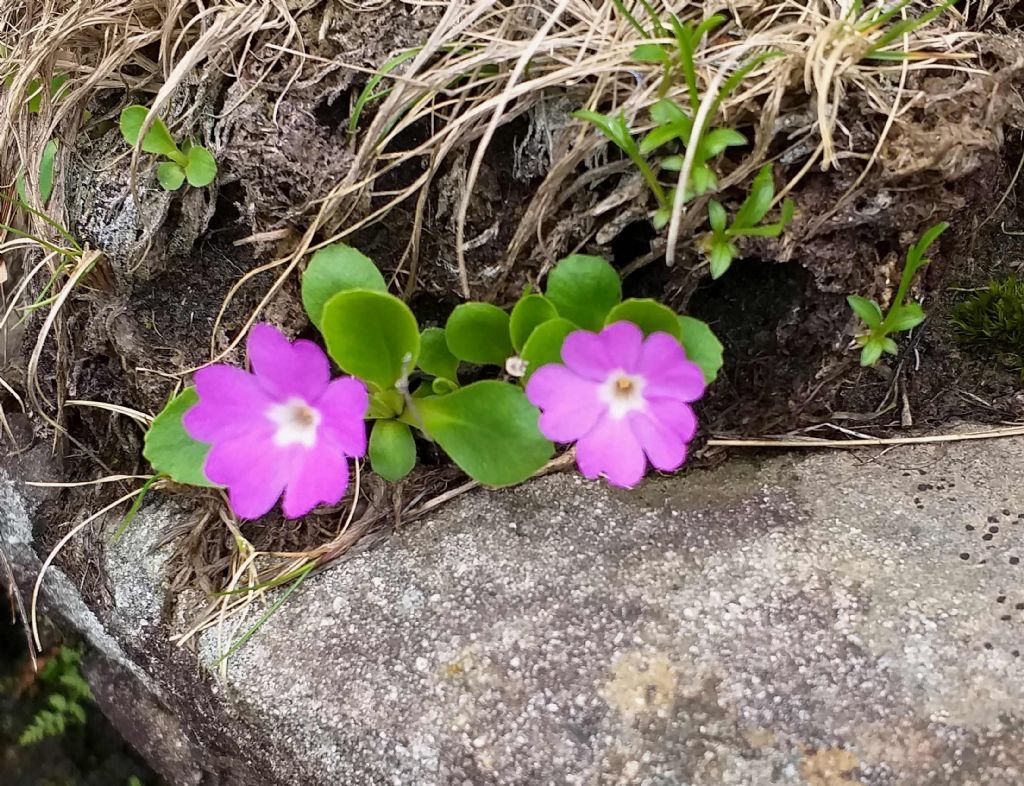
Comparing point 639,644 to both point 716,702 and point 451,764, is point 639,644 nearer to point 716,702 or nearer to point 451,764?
point 716,702

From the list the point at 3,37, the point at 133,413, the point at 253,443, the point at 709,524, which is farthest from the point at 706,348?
the point at 3,37

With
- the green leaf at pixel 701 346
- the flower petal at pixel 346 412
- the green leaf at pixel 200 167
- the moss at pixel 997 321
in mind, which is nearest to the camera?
the flower petal at pixel 346 412

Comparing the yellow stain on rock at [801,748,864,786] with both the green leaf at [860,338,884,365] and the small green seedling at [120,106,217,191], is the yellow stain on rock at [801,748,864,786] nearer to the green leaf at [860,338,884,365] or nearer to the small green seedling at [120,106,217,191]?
the green leaf at [860,338,884,365]

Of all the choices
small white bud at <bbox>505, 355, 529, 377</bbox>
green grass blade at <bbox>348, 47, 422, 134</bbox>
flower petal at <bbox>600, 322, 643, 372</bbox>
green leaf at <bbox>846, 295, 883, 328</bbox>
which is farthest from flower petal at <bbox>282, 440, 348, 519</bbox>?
green leaf at <bbox>846, 295, 883, 328</bbox>

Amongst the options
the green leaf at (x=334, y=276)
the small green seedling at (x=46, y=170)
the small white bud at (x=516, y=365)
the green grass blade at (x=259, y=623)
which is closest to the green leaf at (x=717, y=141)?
the small white bud at (x=516, y=365)

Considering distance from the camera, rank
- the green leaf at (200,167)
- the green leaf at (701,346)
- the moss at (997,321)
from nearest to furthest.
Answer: the green leaf at (701,346) → the green leaf at (200,167) → the moss at (997,321)

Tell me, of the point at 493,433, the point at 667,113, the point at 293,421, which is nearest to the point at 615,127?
the point at 667,113

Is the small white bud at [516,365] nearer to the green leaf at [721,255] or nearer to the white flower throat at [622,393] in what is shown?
the white flower throat at [622,393]
